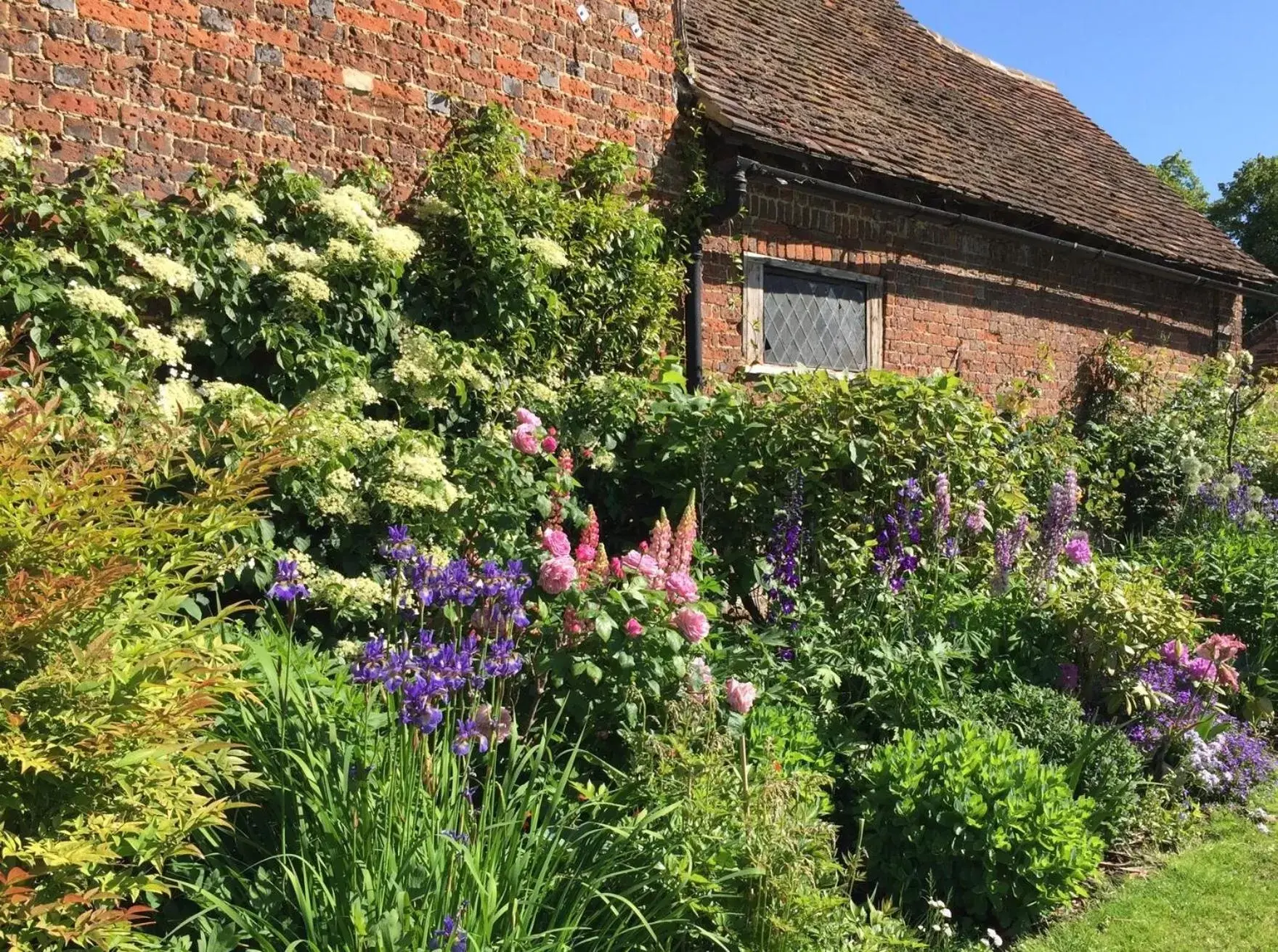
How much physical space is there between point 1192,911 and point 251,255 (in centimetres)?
489

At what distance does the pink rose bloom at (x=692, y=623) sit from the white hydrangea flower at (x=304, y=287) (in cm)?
243

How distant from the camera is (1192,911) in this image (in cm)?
361

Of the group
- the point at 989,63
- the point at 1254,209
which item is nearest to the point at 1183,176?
the point at 1254,209

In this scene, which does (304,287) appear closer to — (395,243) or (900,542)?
(395,243)

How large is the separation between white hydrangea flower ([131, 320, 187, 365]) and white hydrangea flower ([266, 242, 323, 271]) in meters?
0.71

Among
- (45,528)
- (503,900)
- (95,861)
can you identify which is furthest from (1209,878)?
(45,528)

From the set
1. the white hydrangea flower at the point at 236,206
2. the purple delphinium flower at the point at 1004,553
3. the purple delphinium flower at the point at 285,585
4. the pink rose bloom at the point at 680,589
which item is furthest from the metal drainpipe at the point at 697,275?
the purple delphinium flower at the point at 285,585

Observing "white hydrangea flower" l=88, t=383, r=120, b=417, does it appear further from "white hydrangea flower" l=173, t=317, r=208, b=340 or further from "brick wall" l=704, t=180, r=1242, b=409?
→ "brick wall" l=704, t=180, r=1242, b=409

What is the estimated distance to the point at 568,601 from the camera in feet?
11.1

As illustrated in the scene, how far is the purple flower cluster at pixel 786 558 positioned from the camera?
4.83 meters

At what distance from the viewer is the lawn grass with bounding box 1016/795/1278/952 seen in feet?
11.1

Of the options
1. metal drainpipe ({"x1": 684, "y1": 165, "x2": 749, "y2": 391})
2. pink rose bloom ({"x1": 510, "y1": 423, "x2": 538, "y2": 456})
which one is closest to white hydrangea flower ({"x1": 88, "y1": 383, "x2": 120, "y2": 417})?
pink rose bloom ({"x1": 510, "y1": 423, "x2": 538, "y2": 456})

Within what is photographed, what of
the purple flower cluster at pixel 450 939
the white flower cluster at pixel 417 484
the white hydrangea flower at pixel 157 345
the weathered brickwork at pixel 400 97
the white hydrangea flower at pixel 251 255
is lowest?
the purple flower cluster at pixel 450 939

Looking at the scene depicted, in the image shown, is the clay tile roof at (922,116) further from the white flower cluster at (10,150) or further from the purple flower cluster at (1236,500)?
the white flower cluster at (10,150)
